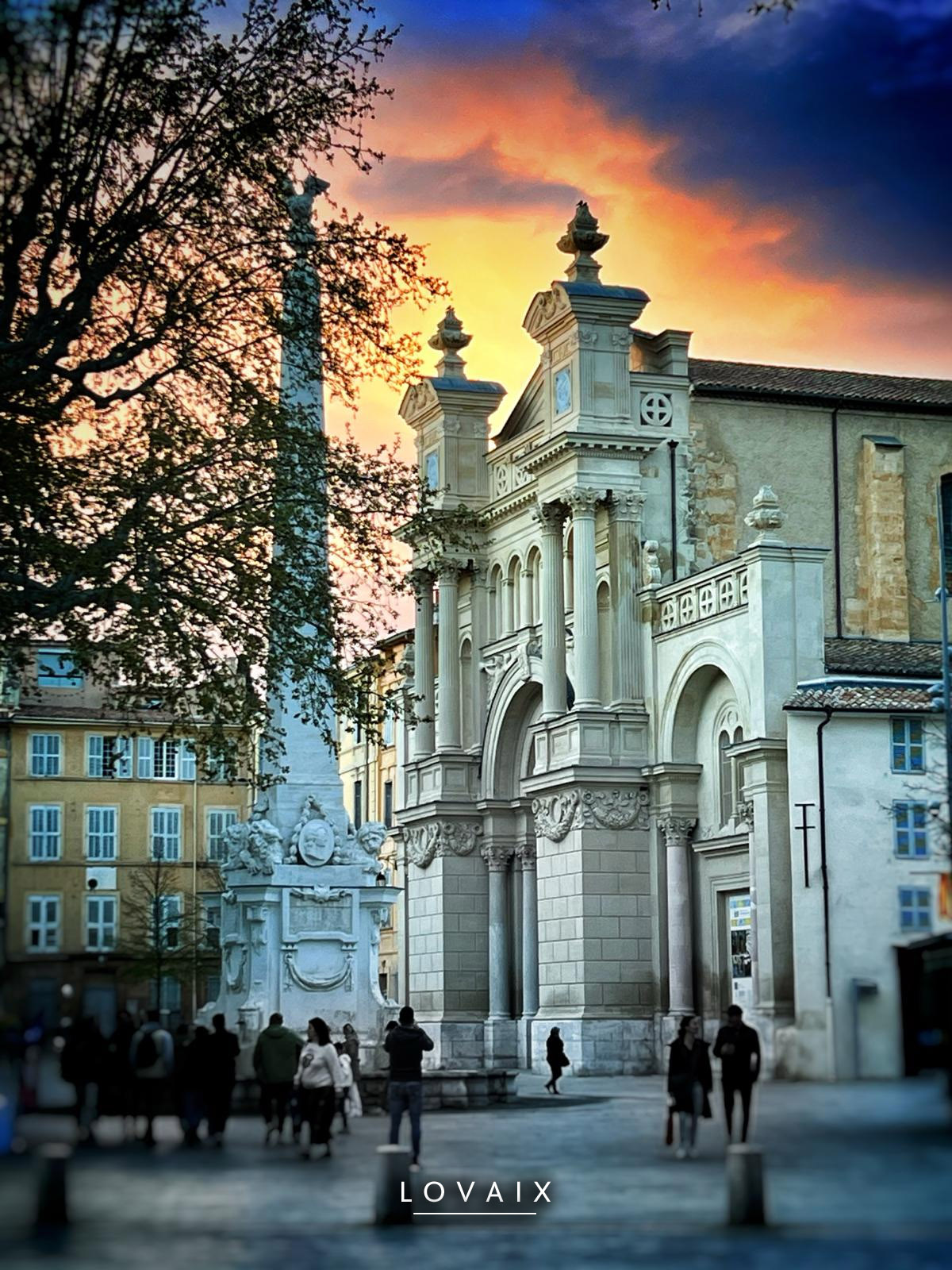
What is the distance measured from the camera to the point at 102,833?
10.3 meters

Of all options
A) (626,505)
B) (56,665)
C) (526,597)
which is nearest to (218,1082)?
(56,665)

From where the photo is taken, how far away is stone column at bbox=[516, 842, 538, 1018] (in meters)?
66.9

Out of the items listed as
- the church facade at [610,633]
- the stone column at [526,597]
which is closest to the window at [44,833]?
the church facade at [610,633]

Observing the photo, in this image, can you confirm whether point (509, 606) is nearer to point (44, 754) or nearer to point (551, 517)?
point (551, 517)

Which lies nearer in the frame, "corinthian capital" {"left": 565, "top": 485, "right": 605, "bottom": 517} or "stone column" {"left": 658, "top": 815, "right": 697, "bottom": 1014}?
"stone column" {"left": 658, "top": 815, "right": 697, "bottom": 1014}

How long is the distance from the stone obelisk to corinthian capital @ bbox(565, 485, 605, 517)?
71.5ft

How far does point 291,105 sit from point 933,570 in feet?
147

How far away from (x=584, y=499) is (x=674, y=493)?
3.04 metres

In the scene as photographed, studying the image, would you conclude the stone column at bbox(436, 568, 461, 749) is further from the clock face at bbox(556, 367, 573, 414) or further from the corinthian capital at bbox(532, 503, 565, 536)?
the clock face at bbox(556, 367, 573, 414)

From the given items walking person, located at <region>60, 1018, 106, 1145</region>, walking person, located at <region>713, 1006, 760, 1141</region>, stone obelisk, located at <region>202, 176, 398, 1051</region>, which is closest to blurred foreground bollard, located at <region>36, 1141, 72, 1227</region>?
walking person, located at <region>60, 1018, 106, 1145</region>

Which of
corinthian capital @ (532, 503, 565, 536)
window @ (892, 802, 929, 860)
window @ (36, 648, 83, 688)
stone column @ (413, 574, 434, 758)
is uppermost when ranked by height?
corinthian capital @ (532, 503, 565, 536)

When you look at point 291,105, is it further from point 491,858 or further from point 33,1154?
point 491,858

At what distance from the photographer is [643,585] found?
202ft

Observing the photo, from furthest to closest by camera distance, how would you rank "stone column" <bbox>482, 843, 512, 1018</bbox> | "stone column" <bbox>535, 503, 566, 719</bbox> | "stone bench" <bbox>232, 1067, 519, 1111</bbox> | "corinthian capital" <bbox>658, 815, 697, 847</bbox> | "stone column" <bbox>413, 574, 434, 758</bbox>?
"stone column" <bbox>413, 574, 434, 758</bbox> < "stone column" <bbox>482, 843, 512, 1018</bbox> < "stone column" <bbox>535, 503, 566, 719</bbox> < "corinthian capital" <bbox>658, 815, 697, 847</bbox> < "stone bench" <bbox>232, 1067, 519, 1111</bbox>
